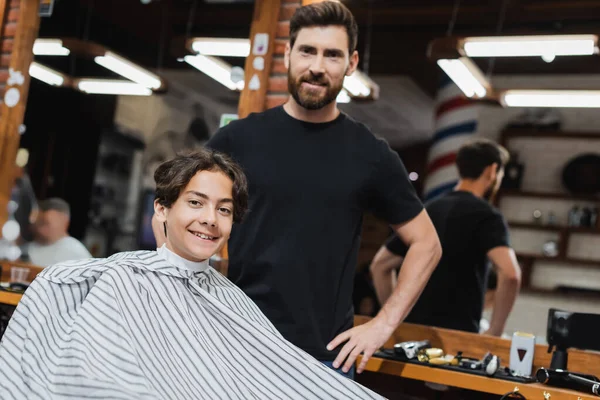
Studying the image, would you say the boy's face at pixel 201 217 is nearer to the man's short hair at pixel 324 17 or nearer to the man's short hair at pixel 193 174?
the man's short hair at pixel 193 174

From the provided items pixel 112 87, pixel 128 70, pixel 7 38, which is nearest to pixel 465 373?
pixel 7 38

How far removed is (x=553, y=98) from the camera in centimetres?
498

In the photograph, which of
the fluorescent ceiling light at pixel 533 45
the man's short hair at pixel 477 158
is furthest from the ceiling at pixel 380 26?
the man's short hair at pixel 477 158

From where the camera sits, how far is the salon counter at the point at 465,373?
2287mm

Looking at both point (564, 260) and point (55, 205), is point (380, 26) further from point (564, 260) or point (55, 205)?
point (55, 205)

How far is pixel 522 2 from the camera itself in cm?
581

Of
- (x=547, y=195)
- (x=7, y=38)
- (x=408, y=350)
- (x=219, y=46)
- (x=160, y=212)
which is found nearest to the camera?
(x=160, y=212)

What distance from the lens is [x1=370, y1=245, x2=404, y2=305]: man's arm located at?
3.23 metres

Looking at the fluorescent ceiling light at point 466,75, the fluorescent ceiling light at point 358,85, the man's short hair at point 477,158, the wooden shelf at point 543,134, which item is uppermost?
the wooden shelf at point 543,134

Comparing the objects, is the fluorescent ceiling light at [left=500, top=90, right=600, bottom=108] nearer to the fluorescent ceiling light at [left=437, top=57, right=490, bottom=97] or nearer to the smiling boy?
the fluorescent ceiling light at [left=437, top=57, right=490, bottom=97]

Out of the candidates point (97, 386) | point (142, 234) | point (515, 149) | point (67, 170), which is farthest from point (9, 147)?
point (515, 149)

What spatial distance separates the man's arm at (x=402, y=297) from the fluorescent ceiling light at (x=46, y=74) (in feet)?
9.77

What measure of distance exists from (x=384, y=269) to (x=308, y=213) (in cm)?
131

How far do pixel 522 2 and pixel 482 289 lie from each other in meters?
3.50
